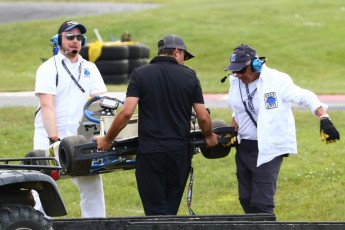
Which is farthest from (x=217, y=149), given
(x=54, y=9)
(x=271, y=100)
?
(x=54, y=9)

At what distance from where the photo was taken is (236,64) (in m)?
8.65

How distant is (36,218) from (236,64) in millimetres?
2862

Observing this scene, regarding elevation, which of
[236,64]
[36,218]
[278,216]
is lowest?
[278,216]

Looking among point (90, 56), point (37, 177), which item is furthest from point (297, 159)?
point (90, 56)

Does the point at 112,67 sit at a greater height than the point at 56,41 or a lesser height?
lesser

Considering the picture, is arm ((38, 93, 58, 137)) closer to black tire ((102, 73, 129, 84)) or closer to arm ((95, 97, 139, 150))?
arm ((95, 97, 139, 150))

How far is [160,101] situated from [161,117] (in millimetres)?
133

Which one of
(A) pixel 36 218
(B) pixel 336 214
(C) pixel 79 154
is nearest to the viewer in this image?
(A) pixel 36 218

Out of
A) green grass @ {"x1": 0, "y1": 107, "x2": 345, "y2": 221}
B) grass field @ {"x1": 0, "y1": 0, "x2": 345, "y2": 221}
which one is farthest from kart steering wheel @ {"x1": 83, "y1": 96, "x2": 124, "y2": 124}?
grass field @ {"x1": 0, "y1": 0, "x2": 345, "y2": 221}

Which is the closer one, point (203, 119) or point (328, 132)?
point (328, 132)

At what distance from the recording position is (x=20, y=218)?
6.38 m

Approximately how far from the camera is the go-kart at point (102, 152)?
823cm

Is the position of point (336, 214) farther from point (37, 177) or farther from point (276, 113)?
point (37, 177)

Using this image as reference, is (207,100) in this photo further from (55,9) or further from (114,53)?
(55,9)
